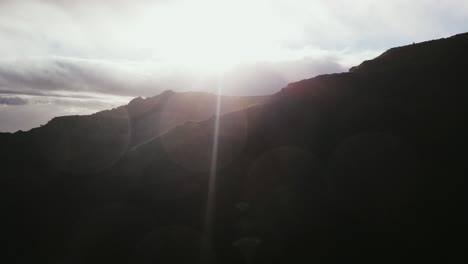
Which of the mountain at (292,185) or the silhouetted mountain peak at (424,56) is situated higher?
the silhouetted mountain peak at (424,56)

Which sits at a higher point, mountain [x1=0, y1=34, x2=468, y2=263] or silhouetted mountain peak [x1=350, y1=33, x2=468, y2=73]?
silhouetted mountain peak [x1=350, y1=33, x2=468, y2=73]

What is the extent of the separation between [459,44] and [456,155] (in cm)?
1996

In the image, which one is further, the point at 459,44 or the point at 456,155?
the point at 459,44

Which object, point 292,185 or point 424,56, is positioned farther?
point 424,56

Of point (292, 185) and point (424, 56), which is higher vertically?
point (424, 56)

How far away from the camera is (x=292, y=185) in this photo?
29328 millimetres

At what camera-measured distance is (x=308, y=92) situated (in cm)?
4075

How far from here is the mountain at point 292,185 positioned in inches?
973

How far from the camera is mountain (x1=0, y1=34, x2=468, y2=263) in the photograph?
24703mm

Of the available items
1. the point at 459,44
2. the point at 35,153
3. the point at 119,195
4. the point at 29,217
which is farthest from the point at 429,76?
the point at 35,153

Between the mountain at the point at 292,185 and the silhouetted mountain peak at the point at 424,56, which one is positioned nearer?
the mountain at the point at 292,185

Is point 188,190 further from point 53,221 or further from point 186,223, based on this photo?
point 53,221

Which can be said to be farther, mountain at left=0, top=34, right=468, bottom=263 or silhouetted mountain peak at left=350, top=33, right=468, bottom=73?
silhouetted mountain peak at left=350, top=33, right=468, bottom=73

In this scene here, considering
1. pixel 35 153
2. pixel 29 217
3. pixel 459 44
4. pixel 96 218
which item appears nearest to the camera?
pixel 96 218
